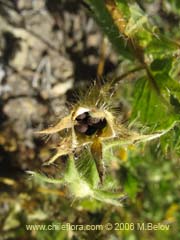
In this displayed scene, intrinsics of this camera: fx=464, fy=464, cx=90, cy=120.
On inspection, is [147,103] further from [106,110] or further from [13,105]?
[13,105]

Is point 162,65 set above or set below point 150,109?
above

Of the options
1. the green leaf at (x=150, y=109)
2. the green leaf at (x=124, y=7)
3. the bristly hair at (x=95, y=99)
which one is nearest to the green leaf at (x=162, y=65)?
the green leaf at (x=150, y=109)

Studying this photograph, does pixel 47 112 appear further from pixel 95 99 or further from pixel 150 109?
pixel 95 99

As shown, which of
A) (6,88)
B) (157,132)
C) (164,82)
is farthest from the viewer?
(6,88)

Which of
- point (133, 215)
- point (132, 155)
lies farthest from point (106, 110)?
point (133, 215)

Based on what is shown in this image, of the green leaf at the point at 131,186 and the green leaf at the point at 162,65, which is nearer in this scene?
the green leaf at the point at 162,65

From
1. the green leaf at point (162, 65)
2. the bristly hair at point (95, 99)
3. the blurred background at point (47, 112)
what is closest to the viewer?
the bristly hair at point (95, 99)

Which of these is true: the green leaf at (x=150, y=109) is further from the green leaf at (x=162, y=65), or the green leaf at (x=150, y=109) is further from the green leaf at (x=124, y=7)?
the green leaf at (x=124, y=7)

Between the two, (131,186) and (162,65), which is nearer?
(162,65)

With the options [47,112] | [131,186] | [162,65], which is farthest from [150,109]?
[47,112]
